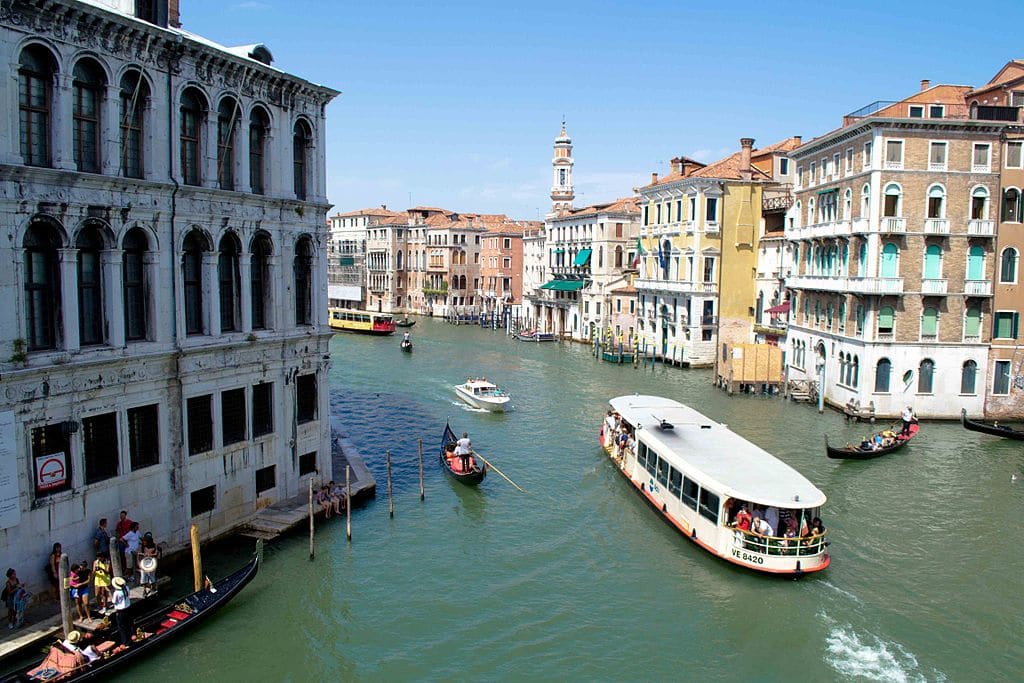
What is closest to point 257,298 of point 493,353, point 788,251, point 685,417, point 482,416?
point 685,417

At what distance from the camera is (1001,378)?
29516 millimetres

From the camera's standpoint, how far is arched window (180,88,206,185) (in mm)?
15680

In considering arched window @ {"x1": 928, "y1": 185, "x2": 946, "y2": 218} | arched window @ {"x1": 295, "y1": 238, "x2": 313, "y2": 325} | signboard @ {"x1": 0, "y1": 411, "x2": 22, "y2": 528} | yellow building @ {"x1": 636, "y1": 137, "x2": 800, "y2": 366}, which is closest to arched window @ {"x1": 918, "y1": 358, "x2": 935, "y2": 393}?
arched window @ {"x1": 928, "y1": 185, "x2": 946, "y2": 218}

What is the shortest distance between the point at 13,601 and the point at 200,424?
4.55 metres

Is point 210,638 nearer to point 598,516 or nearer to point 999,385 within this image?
point 598,516

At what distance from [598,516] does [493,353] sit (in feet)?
110

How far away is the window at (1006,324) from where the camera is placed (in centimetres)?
2941

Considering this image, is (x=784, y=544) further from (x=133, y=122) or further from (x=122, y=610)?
(x=133, y=122)

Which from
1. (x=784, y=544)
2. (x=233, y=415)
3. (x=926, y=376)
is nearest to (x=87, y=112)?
(x=233, y=415)

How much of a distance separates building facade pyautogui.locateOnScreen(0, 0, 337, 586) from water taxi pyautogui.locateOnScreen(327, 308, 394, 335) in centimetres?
4457

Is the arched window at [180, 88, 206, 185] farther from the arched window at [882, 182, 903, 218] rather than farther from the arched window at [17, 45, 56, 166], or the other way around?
the arched window at [882, 182, 903, 218]

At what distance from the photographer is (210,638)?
531 inches

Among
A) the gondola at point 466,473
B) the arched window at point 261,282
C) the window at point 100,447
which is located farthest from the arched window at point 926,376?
the window at point 100,447

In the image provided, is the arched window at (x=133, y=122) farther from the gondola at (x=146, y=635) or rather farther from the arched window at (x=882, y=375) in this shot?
the arched window at (x=882, y=375)
